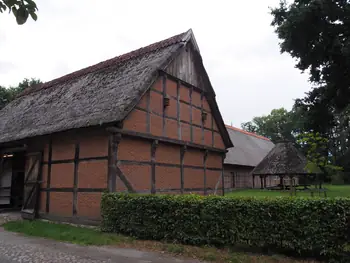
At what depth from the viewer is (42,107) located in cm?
1462

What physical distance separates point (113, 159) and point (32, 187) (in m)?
4.88

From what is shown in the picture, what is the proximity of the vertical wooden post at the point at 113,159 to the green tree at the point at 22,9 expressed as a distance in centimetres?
686

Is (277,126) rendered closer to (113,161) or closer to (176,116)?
(176,116)

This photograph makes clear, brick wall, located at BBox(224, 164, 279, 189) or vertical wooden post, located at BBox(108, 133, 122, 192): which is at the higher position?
vertical wooden post, located at BBox(108, 133, 122, 192)

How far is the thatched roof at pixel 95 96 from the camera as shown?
1025cm

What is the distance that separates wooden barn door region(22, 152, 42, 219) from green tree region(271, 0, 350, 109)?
1297cm

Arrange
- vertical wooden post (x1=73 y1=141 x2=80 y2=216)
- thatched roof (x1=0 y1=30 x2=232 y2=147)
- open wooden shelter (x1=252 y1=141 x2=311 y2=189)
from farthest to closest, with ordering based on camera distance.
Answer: open wooden shelter (x1=252 y1=141 x2=311 y2=189) → vertical wooden post (x1=73 y1=141 x2=80 y2=216) → thatched roof (x1=0 y1=30 x2=232 y2=147)

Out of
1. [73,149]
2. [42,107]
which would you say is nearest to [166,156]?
[73,149]

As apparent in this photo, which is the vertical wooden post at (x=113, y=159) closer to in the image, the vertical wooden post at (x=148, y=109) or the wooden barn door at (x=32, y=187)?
the vertical wooden post at (x=148, y=109)

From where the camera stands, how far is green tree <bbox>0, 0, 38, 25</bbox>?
3.07m

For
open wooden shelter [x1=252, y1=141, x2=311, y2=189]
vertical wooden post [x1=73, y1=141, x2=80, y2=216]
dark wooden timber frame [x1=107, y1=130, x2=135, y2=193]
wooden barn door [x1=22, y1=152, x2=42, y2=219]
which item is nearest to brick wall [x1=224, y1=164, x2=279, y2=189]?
open wooden shelter [x1=252, y1=141, x2=311, y2=189]

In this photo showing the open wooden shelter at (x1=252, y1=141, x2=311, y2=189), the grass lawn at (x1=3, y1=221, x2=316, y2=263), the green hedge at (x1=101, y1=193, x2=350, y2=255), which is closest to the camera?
the green hedge at (x1=101, y1=193, x2=350, y2=255)

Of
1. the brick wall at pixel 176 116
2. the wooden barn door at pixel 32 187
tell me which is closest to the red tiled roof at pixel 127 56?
the brick wall at pixel 176 116

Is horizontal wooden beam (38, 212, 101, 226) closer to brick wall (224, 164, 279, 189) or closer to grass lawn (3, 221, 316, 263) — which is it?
grass lawn (3, 221, 316, 263)
